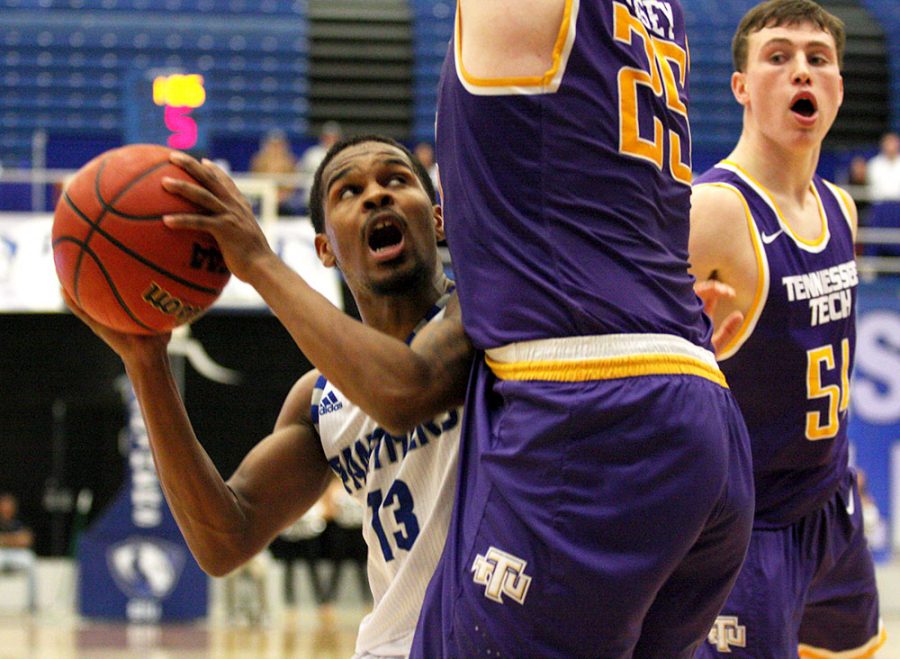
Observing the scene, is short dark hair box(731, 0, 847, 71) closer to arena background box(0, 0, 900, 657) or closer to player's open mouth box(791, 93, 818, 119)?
player's open mouth box(791, 93, 818, 119)

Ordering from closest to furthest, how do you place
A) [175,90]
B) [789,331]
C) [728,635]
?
[728,635] < [789,331] < [175,90]

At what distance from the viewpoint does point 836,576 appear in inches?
164

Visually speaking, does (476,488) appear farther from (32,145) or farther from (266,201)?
(32,145)

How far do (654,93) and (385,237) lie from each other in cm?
67

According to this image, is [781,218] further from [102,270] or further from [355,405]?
[102,270]

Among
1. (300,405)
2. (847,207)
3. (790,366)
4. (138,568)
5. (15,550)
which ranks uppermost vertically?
(847,207)

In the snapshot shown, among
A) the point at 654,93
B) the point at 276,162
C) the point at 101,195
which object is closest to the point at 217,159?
the point at 276,162

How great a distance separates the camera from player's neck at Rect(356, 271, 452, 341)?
2.93m

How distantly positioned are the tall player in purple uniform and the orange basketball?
0.55 metres

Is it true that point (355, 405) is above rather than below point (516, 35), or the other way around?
below

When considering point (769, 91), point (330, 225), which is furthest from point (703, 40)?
point (330, 225)

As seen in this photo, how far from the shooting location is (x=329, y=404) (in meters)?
3.08

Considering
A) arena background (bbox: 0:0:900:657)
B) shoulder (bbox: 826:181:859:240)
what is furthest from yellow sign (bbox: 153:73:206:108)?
shoulder (bbox: 826:181:859:240)

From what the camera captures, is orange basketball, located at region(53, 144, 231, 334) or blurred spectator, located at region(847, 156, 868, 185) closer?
orange basketball, located at region(53, 144, 231, 334)
